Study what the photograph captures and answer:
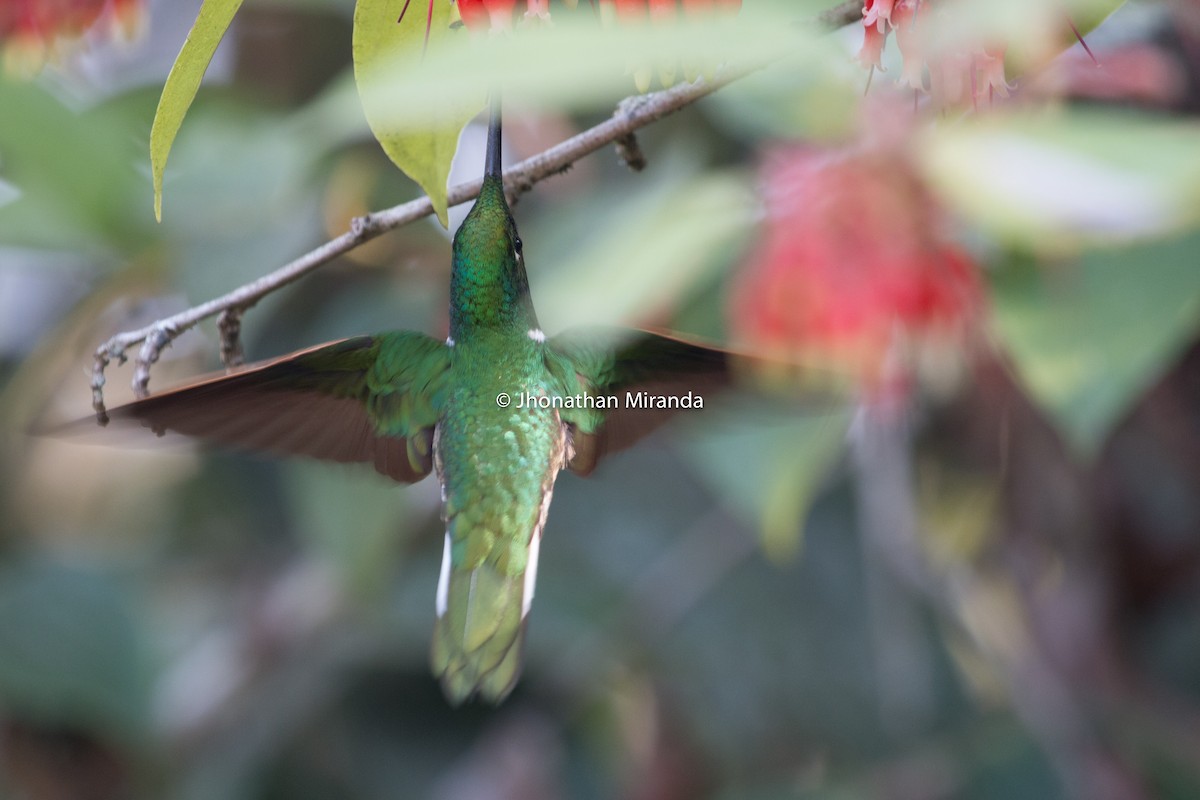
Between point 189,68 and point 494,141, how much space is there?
0.42 ft

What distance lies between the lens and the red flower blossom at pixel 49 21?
1.13 meters

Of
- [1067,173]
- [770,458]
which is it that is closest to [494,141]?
[1067,173]

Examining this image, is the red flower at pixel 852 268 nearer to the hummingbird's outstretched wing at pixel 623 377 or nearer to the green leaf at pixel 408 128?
the hummingbird's outstretched wing at pixel 623 377

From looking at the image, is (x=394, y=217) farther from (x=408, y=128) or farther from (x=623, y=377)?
(x=623, y=377)

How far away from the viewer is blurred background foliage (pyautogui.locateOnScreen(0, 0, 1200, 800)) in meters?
1.31

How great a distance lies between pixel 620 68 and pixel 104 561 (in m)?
2.04

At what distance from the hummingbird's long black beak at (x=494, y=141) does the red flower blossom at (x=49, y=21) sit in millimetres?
745

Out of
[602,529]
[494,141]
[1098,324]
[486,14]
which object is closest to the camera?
[494,141]

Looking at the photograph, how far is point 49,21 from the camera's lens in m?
1.13

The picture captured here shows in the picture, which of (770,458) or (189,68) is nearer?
(189,68)

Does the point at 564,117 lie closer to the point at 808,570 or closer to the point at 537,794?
the point at 808,570

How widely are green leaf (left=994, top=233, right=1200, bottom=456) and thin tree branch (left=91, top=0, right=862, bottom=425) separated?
58 centimetres

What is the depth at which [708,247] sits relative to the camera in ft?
3.57

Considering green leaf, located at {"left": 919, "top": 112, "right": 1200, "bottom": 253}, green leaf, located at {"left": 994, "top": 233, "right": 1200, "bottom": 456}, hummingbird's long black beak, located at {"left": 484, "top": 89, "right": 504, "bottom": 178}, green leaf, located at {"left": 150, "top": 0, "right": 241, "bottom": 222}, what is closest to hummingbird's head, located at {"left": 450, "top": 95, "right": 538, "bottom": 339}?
hummingbird's long black beak, located at {"left": 484, "top": 89, "right": 504, "bottom": 178}
